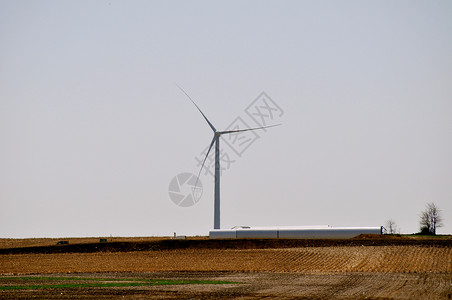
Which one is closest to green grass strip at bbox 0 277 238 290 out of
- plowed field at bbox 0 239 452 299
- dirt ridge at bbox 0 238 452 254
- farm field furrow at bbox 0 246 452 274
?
plowed field at bbox 0 239 452 299

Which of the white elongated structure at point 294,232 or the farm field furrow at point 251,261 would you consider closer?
the farm field furrow at point 251,261

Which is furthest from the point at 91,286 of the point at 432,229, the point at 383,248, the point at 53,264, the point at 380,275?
the point at 432,229

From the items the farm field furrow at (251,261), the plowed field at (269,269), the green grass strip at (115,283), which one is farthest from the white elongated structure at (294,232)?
the green grass strip at (115,283)

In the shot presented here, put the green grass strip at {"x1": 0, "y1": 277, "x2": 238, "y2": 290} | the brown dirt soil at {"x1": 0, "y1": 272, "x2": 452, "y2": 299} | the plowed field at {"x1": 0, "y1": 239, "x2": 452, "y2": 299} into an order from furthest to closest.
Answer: the green grass strip at {"x1": 0, "y1": 277, "x2": 238, "y2": 290} < the plowed field at {"x1": 0, "y1": 239, "x2": 452, "y2": 299} < the brown dirt soil at {"x1": 0, "y1": 272, "x2": 452, "y2": 299}

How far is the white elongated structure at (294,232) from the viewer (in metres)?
101

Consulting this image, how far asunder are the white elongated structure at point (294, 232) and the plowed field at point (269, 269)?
7785mm

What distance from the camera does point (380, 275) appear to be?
2331 inches

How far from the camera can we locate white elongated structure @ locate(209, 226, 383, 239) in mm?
101250

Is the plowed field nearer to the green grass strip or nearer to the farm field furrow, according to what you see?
the farm field furrow

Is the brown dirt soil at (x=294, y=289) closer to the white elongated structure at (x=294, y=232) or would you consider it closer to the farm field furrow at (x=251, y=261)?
the farm field furrow at (x=251, y=261)

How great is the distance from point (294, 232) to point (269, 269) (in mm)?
35212

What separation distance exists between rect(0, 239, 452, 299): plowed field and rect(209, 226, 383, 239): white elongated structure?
306 inches

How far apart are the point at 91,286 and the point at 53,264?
29629 millimetres

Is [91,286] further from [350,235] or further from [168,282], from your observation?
[350,235]
